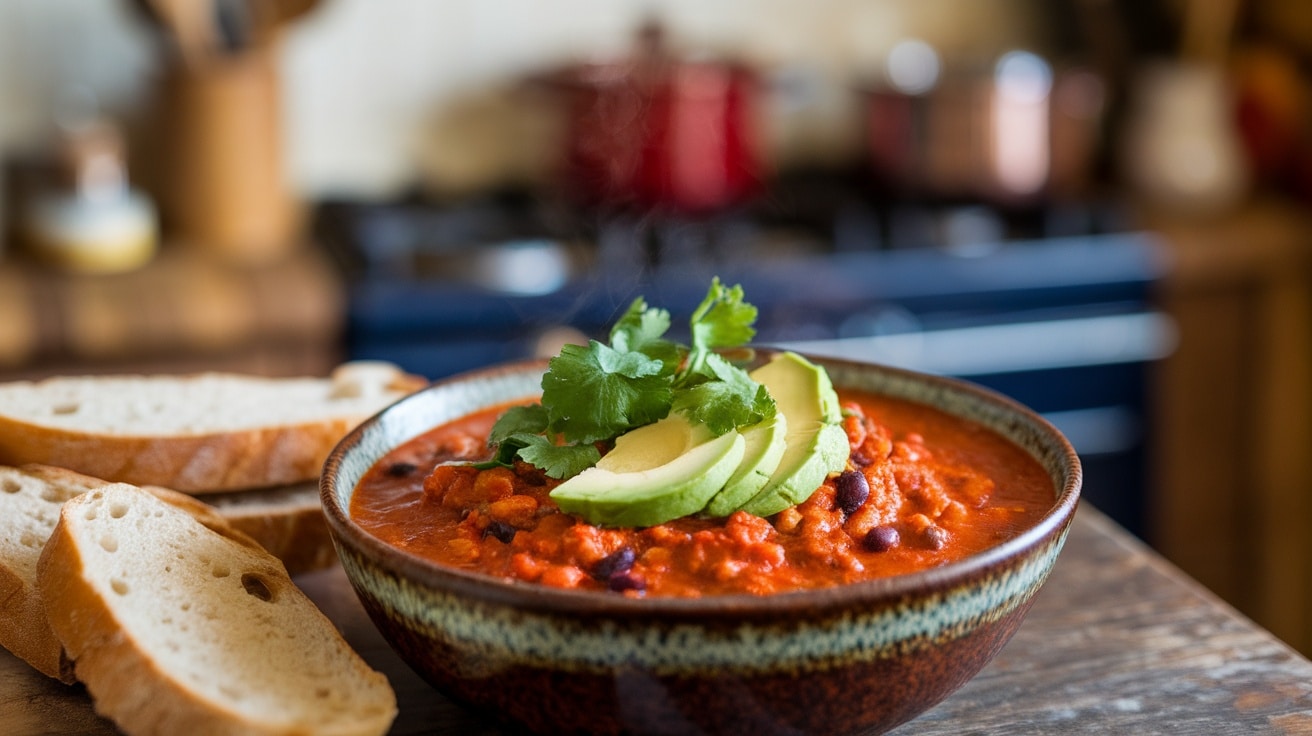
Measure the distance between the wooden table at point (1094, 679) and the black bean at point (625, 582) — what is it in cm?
30

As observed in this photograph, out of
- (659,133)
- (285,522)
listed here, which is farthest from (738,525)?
(659,133)

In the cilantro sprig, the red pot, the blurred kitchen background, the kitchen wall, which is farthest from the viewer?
the kitchen wall

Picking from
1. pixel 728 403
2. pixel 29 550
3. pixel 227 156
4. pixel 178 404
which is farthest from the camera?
pixel 227 156

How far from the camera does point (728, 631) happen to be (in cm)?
122

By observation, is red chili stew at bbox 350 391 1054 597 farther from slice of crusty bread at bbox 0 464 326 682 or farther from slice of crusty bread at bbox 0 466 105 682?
slice of crusty bread at bbox 0 466 105 682

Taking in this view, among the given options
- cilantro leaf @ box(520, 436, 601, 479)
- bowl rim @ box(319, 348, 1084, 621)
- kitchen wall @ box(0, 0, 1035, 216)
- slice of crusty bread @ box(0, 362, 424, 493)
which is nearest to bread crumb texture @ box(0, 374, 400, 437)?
slice of crusty bread @ box(0, 362, 424, 493)

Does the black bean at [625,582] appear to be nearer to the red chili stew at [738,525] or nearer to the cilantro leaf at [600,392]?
the red chili stew at [738,525]

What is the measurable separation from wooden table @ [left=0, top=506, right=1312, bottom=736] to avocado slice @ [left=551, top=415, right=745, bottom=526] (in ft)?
1.00

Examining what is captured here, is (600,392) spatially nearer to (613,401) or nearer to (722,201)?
(613,401)

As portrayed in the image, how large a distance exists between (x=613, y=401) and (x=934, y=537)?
42 cm

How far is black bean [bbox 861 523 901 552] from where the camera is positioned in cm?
146

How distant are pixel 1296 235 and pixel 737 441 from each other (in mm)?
3854

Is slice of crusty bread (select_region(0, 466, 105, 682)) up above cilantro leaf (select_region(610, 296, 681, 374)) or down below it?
below

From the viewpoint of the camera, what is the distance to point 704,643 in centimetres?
123
